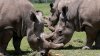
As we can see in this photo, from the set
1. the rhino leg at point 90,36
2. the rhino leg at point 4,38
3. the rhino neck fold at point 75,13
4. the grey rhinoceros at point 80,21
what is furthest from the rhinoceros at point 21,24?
the rhino leg at point 90,36

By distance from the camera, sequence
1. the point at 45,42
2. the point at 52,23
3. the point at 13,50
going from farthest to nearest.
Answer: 1. the point at 52,23
2. the point at 13,50
3. the point at 45,42

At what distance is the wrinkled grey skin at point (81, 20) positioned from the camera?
49.2 ft

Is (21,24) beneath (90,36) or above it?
above

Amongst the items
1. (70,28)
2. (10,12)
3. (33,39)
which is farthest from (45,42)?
(70,28)

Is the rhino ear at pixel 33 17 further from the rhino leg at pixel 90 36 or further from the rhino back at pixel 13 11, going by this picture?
the rhino leg at pixel 90 36

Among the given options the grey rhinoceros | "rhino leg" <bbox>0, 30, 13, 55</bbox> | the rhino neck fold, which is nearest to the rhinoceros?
"rhino leg" <bbox>0, 30, 13, 55</bbox>

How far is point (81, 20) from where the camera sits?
1514 cm

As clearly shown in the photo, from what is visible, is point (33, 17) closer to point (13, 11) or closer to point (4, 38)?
point (13, 11)

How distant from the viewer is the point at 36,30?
13.1m

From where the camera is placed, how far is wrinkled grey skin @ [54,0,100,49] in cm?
1498

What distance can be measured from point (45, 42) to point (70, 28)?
254 cm

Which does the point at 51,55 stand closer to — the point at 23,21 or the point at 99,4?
the point at 23,21

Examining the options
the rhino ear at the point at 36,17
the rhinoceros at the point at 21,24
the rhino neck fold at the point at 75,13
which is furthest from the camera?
the rhino neck fold at the point at 75,13

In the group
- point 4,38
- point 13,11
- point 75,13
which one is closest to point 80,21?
point 75,13
